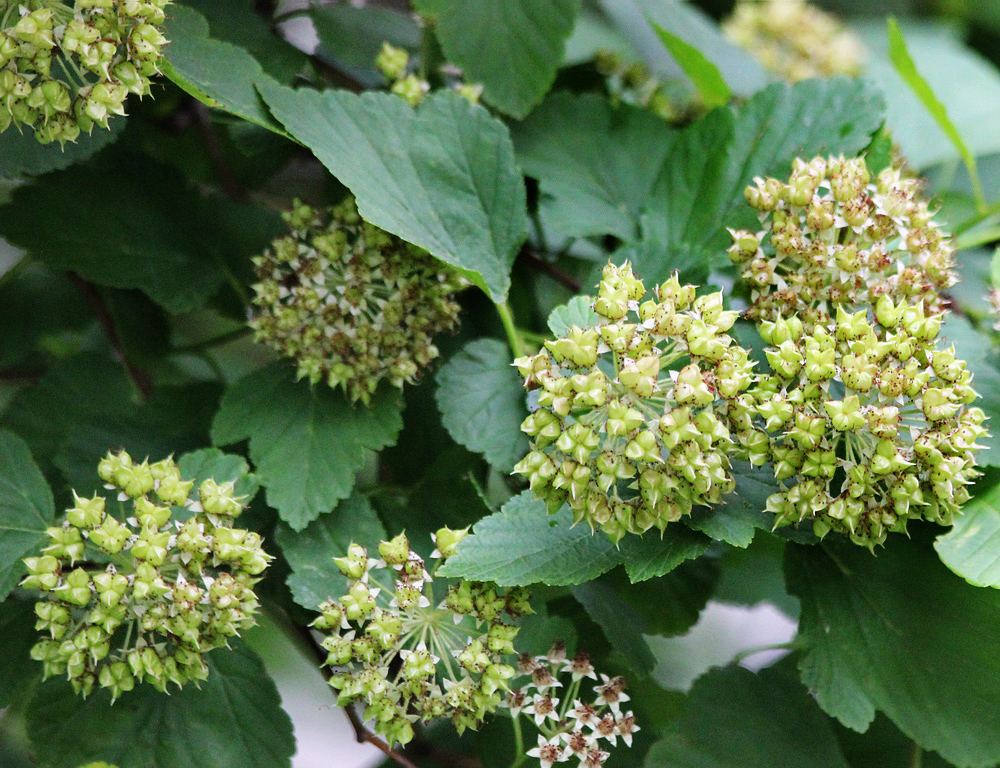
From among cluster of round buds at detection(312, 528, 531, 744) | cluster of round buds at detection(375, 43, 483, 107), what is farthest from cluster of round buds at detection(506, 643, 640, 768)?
cluster of round buds at detection(375, 43, 483, 107)

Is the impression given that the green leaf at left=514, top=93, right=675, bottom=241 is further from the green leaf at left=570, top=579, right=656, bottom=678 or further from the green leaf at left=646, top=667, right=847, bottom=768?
the green leaf at left=646, top=667, right=847, bottom=768

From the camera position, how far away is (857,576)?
3.58ft

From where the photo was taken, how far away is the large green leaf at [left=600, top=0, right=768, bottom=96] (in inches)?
66.9

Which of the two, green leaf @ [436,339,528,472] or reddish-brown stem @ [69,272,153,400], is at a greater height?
green leaf @ [436,339,528,472]

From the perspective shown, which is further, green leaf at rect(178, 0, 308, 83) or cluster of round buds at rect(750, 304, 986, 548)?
green leaf at rect(178, 0, 308, 83)

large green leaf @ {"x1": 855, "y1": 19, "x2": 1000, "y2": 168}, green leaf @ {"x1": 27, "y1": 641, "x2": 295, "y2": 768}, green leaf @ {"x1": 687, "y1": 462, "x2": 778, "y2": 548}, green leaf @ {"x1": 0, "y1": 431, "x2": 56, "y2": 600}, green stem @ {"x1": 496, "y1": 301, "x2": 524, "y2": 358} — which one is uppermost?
large green leaf @ {"x1": 855, "y1": 19, "x2": 1000, "y2": 168}

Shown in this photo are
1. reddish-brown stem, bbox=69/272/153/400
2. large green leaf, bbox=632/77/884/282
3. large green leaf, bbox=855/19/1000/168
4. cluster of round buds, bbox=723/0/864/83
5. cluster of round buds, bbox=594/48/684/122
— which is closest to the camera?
large green leaf, bbox=632/77/884/282

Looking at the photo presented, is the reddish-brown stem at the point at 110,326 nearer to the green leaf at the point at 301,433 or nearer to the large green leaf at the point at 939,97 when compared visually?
the green leaf at the point at 301,433

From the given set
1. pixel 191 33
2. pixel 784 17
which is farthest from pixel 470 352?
pixel 784 17

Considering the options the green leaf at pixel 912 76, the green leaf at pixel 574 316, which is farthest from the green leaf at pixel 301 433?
the green leaf at pixel 912 76

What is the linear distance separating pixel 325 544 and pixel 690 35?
3.68 feet

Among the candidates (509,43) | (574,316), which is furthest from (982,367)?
(509,43)

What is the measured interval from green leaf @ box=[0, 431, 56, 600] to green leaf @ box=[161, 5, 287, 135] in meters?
0.47

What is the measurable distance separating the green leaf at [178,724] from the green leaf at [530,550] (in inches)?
13.2
